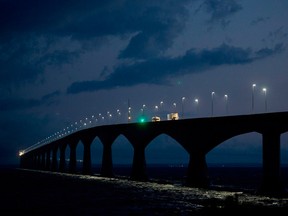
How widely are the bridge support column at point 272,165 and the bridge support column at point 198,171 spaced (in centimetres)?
1443

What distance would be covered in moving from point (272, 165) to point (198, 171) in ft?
53.1

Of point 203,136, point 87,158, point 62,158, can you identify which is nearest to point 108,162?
point 87,158

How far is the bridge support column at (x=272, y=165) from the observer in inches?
2299

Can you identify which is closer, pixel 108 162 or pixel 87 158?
pixel 108 162

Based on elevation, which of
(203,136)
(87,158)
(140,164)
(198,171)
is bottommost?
(198,171)

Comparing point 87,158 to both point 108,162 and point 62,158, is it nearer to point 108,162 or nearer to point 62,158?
point 108,162

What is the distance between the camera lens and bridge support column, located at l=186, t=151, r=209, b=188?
73.3 m

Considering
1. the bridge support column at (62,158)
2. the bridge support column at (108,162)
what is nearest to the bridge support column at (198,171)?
the bridge support column at (108,162)

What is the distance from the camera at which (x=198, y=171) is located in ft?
242

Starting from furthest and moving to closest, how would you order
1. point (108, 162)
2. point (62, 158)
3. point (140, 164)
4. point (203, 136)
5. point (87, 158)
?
1. point (62, 158)
2. point (87, 158)
3. point (108, 162)
4. point (140, 164)
5. point (203, 136)

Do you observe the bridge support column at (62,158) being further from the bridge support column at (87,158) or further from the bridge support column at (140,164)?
the bridge support column at (140,164)

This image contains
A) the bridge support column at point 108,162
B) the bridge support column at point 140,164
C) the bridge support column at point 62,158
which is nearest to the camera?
the bridge support column at point 140,164

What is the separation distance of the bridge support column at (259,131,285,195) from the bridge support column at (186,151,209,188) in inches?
568

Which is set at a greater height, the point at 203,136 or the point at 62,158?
the point at 203,136
